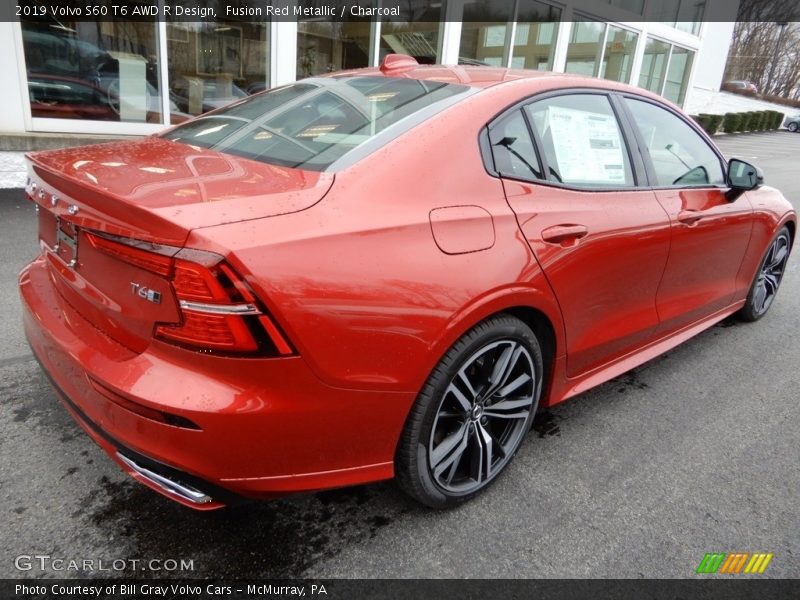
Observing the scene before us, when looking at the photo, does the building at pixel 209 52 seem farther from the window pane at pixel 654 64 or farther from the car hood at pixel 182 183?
the car hood at pixel 182 183

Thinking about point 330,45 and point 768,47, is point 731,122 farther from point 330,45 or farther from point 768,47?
point 768,47

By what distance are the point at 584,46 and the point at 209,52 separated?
11.4 meters

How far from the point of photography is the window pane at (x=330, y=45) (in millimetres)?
10547

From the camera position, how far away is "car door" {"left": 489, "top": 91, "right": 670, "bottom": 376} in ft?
7.47

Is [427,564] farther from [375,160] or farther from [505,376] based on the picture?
[375,160]

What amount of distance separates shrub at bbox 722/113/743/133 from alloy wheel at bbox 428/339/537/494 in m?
27.9

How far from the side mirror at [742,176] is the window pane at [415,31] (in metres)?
9.06

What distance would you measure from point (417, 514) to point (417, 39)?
1202cm

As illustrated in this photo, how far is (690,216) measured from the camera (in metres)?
3.04

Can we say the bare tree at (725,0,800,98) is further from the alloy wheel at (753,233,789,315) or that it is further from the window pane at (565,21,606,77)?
the alloy wheel at (753,233,789,315)

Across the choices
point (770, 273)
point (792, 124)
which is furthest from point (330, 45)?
point (792, 124)

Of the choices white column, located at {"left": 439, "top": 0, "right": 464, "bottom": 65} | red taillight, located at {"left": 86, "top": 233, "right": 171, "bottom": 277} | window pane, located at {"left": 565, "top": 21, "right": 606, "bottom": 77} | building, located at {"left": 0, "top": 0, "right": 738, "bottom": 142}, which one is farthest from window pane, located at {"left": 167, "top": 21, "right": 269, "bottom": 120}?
window pane, located at {"left": 565, "top": 21, "right": 606, "bottom": 77}

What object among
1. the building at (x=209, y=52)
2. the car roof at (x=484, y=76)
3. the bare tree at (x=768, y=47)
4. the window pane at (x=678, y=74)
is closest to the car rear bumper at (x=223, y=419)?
the car roof at (x=484, y=76)

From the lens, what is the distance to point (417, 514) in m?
2.19
